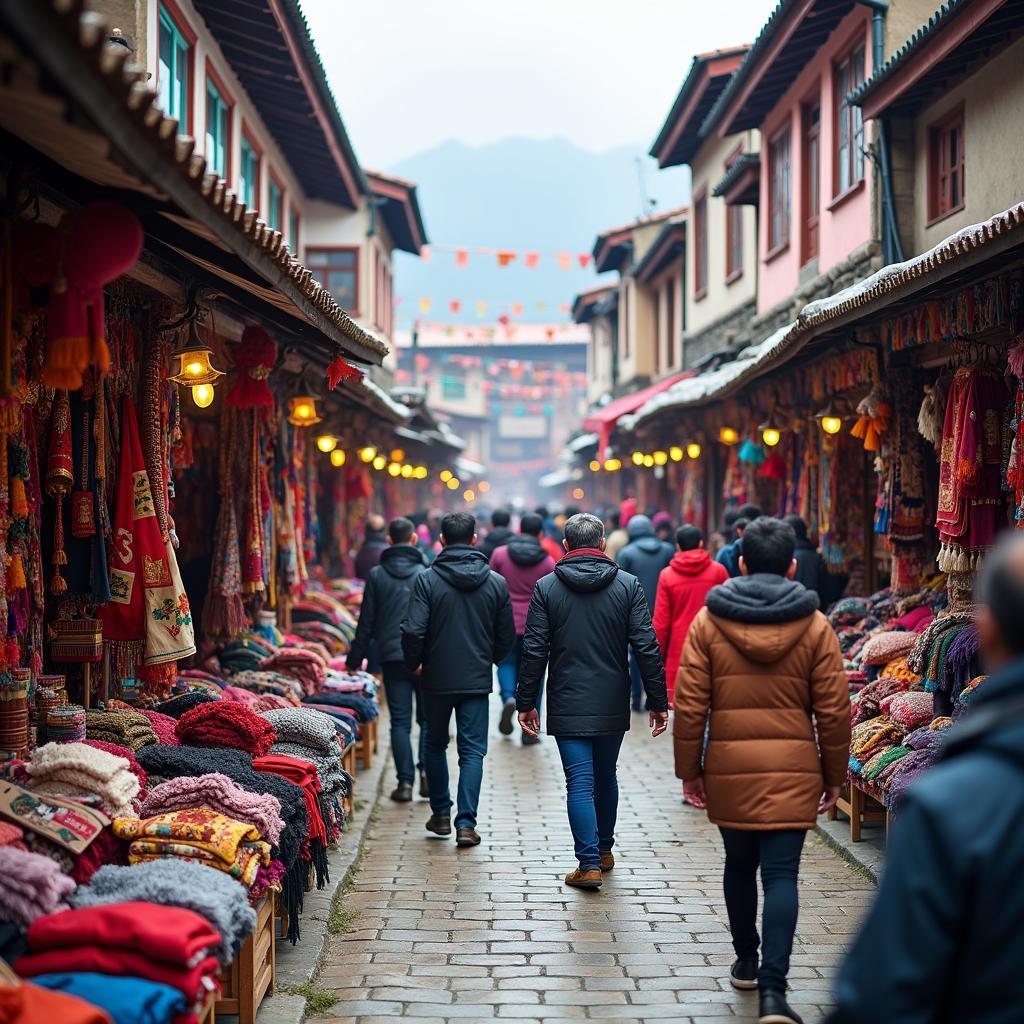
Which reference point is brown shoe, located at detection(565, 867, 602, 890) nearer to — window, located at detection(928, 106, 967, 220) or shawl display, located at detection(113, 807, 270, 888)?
shawl display, located at detection(113, 807, 270, 888)

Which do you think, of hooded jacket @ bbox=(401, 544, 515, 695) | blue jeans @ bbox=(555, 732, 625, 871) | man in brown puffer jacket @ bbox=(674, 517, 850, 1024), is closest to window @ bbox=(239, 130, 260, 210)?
hooded jacket @ bbox=(401, 544, 515, 695)

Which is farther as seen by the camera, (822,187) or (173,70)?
(822,187)

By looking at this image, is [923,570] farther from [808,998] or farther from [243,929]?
[243,929]

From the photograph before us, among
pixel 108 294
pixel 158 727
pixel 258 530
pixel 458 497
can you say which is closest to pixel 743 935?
pixel 158 727

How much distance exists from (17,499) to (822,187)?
11503 mm

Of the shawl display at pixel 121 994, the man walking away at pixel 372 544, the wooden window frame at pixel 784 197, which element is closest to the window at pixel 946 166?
the wooden window frame at pixel 784 197

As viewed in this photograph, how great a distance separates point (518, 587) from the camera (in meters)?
12.1

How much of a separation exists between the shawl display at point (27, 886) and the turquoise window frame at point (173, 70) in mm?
7421

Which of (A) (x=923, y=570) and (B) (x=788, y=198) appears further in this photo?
(B) (x=788, y=198)

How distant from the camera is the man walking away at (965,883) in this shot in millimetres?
2469

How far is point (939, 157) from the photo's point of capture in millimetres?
11750

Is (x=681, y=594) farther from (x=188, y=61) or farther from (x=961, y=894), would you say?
(x=961, y=894)

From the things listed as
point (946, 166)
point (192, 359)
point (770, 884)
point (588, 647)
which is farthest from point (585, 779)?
point (946, 166)

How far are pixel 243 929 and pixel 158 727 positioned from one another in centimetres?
221
